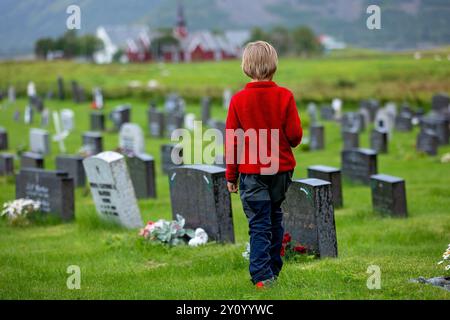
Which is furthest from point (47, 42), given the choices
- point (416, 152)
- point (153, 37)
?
point (416, 152)

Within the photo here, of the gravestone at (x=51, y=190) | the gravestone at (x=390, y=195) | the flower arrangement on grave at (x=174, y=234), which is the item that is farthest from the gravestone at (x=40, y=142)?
the flower arrangement on grave at (x=174, y=234)

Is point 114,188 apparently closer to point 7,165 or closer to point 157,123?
point 7,165

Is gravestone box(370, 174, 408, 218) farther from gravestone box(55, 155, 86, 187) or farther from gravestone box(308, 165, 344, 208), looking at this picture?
gravestone box(55, 155, 86, 187)

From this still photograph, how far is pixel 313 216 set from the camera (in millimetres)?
8977

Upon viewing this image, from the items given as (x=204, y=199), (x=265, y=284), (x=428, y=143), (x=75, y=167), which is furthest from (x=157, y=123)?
(x=265, y=284)

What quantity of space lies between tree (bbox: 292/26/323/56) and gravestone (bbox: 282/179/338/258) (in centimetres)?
9550

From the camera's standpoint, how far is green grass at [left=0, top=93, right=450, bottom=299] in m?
7.67

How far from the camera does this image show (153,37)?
114750 millimetres

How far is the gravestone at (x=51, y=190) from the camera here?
13.1 metres

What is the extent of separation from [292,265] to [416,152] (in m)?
14.2

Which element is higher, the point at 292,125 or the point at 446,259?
the point at 292,125

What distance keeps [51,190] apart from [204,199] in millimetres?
4034

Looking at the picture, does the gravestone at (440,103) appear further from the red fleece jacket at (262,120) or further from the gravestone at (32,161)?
the red fleece jacket at (262,120)

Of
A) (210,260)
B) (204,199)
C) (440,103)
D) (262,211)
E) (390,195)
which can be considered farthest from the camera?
(440,103)
